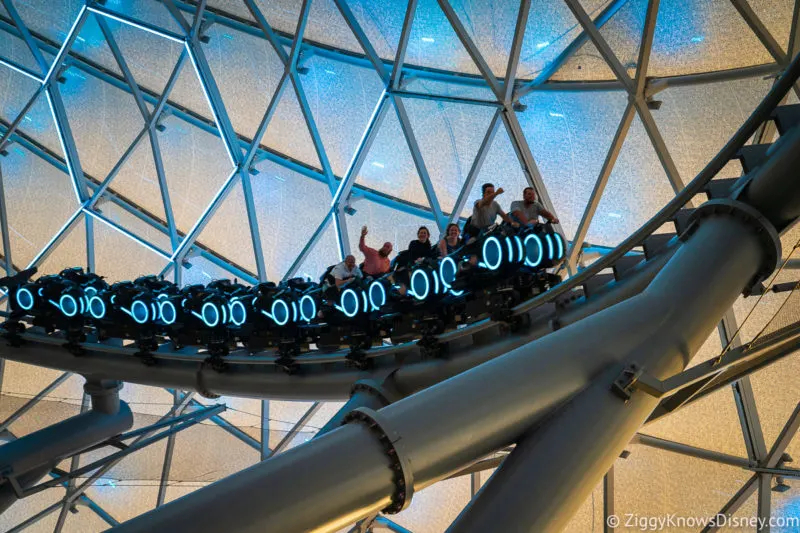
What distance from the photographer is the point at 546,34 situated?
71.8 ft

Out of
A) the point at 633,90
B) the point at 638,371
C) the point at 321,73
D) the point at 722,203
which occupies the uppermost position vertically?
the point at 321,73

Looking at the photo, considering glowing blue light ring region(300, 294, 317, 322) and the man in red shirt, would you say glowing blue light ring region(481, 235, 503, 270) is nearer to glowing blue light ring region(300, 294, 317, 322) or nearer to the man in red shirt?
the man in red shirt

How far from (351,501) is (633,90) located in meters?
14.6

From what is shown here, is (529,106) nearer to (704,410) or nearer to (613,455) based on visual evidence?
(704,410)

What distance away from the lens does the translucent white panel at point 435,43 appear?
24.0 m

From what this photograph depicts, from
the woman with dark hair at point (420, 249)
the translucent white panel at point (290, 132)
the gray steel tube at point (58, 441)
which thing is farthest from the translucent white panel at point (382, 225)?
the gray steel tube at point (58, 441)

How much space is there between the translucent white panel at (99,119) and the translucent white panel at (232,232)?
4907 mm

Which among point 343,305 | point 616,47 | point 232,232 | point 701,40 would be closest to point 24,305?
point 232,232

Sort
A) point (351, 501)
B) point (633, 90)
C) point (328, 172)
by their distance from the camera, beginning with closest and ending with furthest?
point (351, 501)
point (633, 90)
point (328, 172)

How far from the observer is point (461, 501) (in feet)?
88.9

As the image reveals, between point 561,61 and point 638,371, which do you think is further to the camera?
point 561,61

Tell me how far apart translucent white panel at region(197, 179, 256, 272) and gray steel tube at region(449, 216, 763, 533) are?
76.6ft

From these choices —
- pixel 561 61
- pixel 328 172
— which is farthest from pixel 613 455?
pixel 328 172

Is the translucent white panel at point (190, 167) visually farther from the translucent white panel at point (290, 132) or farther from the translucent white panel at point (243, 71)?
the translucent white panel at point (290, 132)
